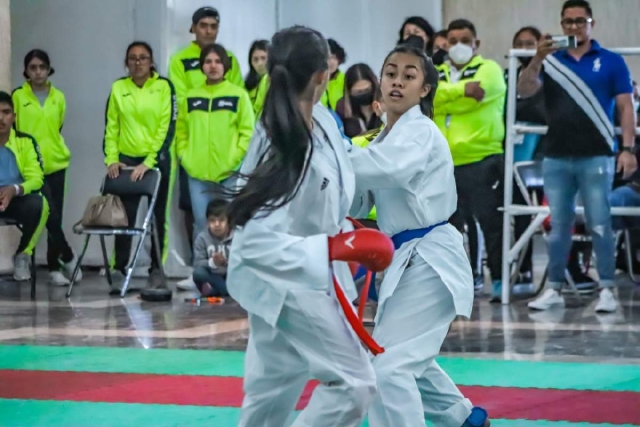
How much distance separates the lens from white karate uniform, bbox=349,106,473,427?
153 inches

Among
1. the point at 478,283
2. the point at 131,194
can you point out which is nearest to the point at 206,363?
the point at 478,283

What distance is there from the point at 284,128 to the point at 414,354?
1010 mm

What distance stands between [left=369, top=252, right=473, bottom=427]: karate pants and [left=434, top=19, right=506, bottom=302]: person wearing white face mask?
478 centimetres

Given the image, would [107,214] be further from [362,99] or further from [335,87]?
[362,99]

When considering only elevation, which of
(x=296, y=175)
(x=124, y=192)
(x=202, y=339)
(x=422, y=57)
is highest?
(x=422, y=57)

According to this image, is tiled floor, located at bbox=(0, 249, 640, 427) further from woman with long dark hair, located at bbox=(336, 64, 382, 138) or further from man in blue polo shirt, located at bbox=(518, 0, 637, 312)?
woman with long dark hair, located at bbox=(336, 64, 382, 138)

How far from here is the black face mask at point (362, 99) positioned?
28.9 ft

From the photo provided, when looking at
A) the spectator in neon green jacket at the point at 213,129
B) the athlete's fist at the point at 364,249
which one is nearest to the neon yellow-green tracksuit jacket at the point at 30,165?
the spectator in neon green jacket at the point at 213,129

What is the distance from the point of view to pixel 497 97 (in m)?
9.29

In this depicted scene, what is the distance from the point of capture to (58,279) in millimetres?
11203

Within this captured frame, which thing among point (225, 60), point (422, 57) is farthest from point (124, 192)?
point (422, 57)

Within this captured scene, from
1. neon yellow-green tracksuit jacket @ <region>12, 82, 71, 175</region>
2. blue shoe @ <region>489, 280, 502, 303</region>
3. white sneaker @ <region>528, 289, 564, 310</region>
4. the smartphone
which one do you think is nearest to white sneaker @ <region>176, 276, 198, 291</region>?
neon yellow-green tracksuit jacket @ <region>12, 82, 71, 175</region>

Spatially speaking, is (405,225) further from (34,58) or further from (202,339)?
(34,58)

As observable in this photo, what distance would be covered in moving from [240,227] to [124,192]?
272 inches
